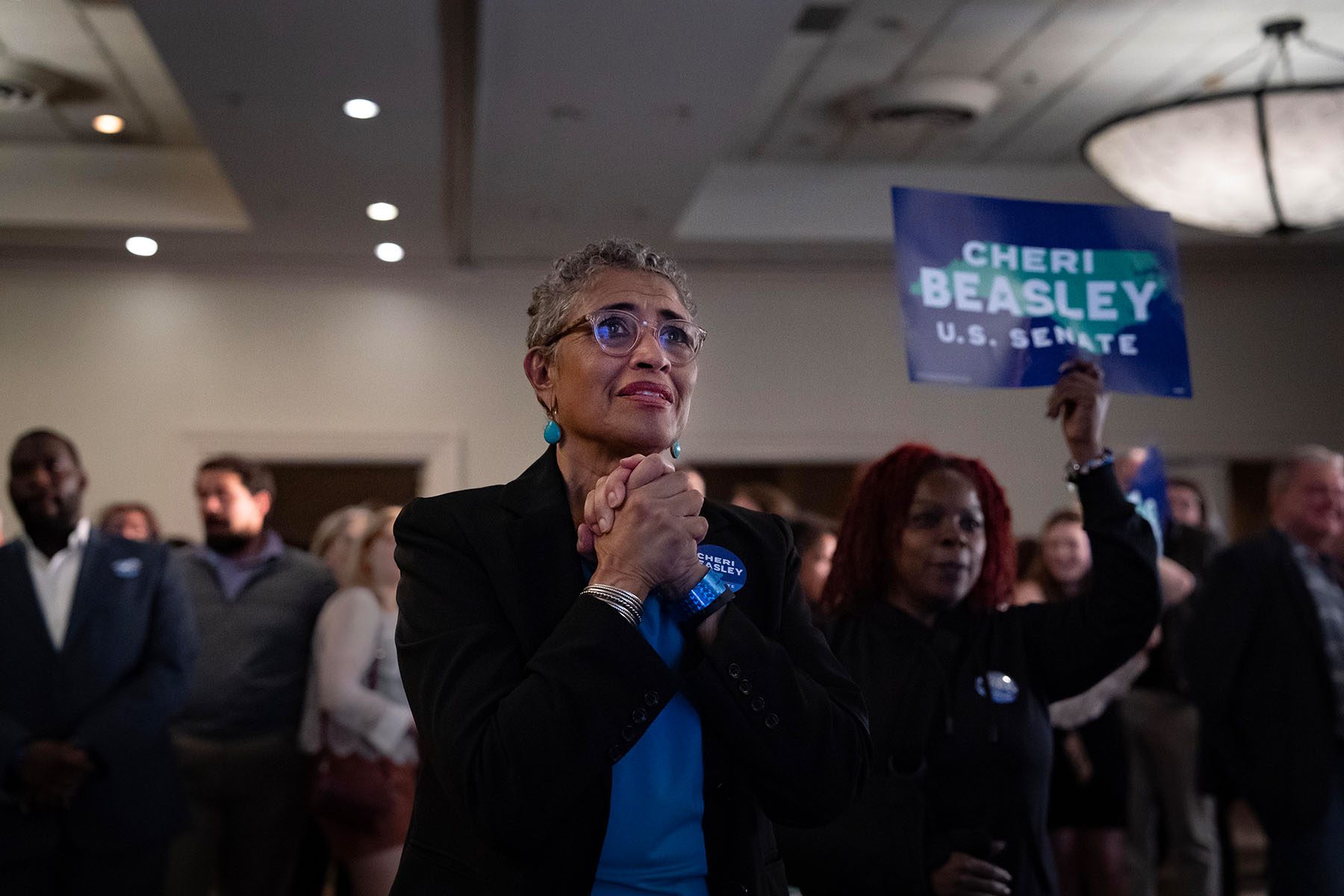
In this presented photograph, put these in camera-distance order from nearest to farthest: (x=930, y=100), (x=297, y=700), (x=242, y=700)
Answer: (x=242, y=700)
(x=297, y=700)
(x=930, y=100)

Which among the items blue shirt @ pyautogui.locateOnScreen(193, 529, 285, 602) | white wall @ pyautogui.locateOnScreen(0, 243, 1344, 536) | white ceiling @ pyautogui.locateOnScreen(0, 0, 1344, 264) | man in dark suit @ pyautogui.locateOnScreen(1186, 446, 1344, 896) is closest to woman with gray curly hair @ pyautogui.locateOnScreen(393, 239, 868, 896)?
man in dark suit @ pyautogui.locateOnScreen(1186, 446, 1344, 896)

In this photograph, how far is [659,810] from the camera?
4.89 ft

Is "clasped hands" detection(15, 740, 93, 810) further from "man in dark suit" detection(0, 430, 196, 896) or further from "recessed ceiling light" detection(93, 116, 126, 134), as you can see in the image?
"recessed ceiling light" detection(93, 116, 126, 134)

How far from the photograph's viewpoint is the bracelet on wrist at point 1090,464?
2469 millimetres

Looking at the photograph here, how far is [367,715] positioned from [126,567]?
0.85 metres

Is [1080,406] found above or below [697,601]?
above

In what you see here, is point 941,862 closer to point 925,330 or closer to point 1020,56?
point 925,330

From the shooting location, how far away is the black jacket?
231cm

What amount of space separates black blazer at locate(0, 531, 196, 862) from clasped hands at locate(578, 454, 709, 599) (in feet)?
9.77

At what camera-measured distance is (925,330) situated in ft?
8.58

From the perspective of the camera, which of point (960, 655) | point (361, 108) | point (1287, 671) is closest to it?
point (960, 655)

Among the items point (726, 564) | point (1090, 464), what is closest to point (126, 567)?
point (1090, 464)

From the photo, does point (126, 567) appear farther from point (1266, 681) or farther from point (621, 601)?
point (1266, 681)

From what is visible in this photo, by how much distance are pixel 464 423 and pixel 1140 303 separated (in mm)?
6836
